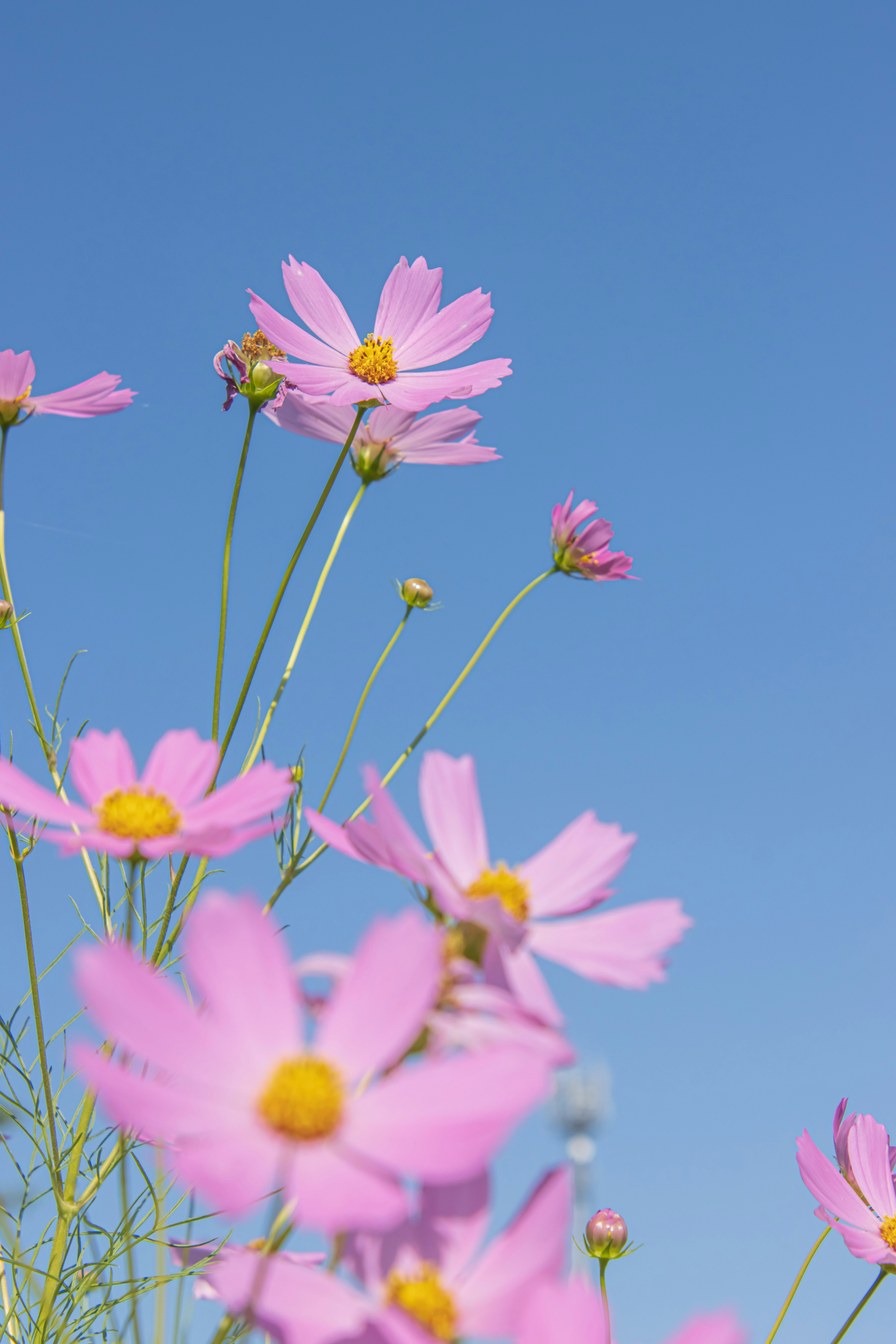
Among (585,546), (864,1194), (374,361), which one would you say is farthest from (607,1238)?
(374,361)

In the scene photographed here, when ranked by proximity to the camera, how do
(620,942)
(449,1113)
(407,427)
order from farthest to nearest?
(407,427), (620,942), (449,1113)

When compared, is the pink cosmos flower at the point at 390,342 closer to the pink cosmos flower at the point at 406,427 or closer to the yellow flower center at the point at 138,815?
the pink cosmos flower at the point at 406,427

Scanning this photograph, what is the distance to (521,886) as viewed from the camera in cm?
44

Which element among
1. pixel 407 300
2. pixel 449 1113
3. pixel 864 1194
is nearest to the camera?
pixel 449 1113

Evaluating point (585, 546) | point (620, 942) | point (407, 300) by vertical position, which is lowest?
point (620, 942)

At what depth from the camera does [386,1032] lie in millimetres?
301

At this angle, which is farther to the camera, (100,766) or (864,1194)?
(864,1194)

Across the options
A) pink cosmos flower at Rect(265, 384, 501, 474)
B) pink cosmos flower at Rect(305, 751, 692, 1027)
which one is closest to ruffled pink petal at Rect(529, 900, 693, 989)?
pink cosmos flower at Rect(305, 751, 692, 1027)

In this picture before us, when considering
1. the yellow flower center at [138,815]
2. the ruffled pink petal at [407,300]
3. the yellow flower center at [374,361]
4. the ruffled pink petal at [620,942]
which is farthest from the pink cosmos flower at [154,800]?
the ruffled pink petal at [407,300]

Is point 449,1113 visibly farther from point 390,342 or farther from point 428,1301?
point 390,342

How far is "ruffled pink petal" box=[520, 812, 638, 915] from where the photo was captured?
0.44 metres

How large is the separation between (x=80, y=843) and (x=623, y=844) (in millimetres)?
217

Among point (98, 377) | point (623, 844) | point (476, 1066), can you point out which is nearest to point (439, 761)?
point (623, 844)

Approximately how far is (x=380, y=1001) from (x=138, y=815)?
0.18 metres
